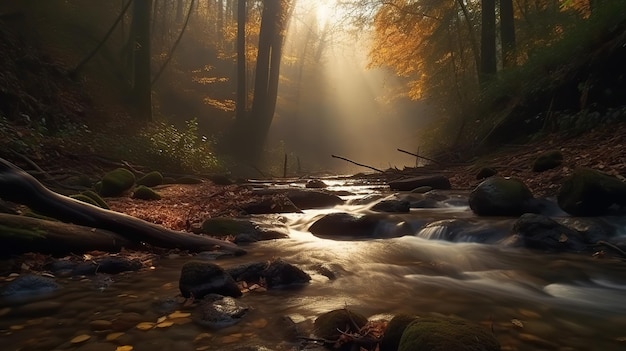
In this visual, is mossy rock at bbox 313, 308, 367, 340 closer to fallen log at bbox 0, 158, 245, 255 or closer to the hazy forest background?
fallen log at bbox 0, 158, 245, 255

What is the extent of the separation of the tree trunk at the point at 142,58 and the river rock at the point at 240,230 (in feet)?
33.9

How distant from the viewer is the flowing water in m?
2.56

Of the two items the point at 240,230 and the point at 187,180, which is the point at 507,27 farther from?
the point at 240,230

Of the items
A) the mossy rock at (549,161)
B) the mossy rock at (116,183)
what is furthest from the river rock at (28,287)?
the mossy rock at (549,161)

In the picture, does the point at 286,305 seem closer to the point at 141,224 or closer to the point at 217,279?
the point at 217,279

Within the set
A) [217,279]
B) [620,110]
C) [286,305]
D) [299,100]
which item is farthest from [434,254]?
[299,100]

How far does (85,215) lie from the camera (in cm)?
445

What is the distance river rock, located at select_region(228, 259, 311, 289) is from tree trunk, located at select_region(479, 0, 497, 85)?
12.7 meters

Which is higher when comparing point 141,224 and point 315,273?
point 141,224

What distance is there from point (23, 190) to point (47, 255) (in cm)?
68

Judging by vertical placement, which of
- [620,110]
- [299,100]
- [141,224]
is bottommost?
[141,224]

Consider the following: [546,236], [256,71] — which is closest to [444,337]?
[546,236]

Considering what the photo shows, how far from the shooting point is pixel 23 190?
4004 millimetres

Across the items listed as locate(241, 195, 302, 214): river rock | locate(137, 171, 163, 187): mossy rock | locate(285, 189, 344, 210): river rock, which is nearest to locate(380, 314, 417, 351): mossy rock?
locate(241, 195, 302, 214): river rock
